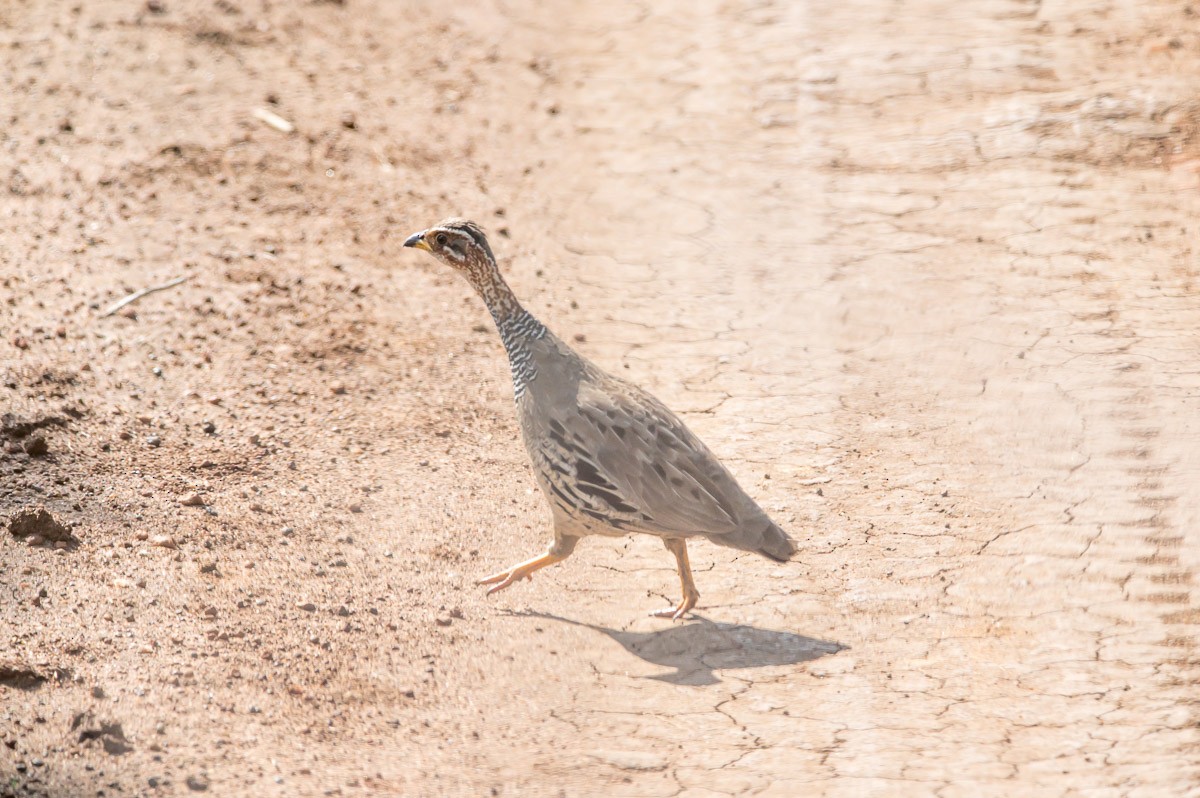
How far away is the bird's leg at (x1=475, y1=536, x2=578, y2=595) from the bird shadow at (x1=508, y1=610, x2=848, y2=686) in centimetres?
A: 30

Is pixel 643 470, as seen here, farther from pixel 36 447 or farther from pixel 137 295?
pixel 137 295

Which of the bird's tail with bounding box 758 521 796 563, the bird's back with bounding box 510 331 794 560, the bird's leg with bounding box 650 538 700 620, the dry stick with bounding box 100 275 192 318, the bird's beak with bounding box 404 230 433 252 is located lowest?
the dry stick with bounding box 100 275 192 318

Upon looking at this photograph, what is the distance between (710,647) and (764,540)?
57 cm

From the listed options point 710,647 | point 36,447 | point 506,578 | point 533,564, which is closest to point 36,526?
point 36,447

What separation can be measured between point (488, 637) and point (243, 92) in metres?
7.35

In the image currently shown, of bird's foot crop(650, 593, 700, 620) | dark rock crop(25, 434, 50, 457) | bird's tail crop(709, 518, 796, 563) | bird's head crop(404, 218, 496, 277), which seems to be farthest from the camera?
dark rock crop(25, 434, 50, 457)

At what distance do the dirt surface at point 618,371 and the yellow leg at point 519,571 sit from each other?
0.41ft

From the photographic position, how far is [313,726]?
5.45 m

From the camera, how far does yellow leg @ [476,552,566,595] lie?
21.5 feet

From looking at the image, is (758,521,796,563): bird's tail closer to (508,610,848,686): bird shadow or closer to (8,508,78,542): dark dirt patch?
(508,610,848,686): bird shadow

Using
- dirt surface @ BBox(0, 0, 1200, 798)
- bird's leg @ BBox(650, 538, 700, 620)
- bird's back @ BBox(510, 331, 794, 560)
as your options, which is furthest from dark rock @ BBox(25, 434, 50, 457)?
bird's leg @ BBox(650, 538, 700, 620)

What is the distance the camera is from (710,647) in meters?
6.15

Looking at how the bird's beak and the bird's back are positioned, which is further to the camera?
the bird's beak

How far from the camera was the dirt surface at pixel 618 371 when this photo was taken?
550cm
